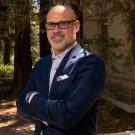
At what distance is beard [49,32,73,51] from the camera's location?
2.87 m

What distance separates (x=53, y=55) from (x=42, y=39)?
13375 millimetres

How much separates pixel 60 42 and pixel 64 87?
0.34m

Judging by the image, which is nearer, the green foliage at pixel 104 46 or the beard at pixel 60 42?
the beard at pixel 60 42

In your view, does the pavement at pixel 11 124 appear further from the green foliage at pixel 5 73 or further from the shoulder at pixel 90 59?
the green foliage at pixel 5 73

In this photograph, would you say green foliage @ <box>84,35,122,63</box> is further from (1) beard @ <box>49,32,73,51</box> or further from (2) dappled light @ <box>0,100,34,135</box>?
(1) beard @ <box>49,32,73,51</box>

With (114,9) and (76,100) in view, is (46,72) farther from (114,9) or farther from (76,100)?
(114,9)

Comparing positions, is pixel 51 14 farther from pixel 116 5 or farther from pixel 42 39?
pixel 42 39

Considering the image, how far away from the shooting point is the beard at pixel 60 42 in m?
2.87

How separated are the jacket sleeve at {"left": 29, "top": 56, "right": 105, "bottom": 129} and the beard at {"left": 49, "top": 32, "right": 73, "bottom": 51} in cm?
20

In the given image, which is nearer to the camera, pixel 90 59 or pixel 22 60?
pixel 90 59

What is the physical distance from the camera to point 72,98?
261cm

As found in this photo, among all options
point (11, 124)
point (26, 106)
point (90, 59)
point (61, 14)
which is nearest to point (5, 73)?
point (11, 124)

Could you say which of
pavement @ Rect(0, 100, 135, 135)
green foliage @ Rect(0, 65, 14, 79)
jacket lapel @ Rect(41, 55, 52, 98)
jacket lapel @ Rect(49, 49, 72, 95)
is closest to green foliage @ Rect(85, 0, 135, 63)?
pavement @ Rect(0, 100, 135, 135)

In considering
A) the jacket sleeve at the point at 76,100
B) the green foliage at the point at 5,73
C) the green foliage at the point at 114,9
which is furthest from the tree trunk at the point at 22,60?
the jacket sleeve at the point at 76,100
